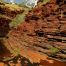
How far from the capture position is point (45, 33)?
14648 mm

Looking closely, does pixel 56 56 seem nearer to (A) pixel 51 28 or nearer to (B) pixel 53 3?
(A) pixel 51 28

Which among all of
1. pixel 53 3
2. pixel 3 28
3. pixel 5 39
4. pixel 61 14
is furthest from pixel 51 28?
pixel 3 28

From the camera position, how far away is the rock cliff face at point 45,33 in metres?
13.1

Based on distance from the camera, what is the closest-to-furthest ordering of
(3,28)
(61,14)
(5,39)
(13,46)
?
(61,14) → (13,46) → (5,39) → (3,28)

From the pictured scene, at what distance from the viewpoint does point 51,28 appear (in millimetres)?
14469

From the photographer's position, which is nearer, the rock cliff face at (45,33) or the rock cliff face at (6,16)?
the rock cliff face at (45,33)

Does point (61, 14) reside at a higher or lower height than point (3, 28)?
higher

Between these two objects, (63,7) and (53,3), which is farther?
(53,3)

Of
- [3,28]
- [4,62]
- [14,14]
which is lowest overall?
[4,62]

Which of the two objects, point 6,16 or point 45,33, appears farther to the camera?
point 6,16

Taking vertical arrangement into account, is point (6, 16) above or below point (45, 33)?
Answer: above

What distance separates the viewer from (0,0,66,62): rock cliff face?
43.1 ft

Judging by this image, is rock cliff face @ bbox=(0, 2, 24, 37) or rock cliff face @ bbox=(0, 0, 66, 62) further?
rock cliff face @ bbox=(0, 2, 24, 37)

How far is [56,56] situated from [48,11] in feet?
15.0
